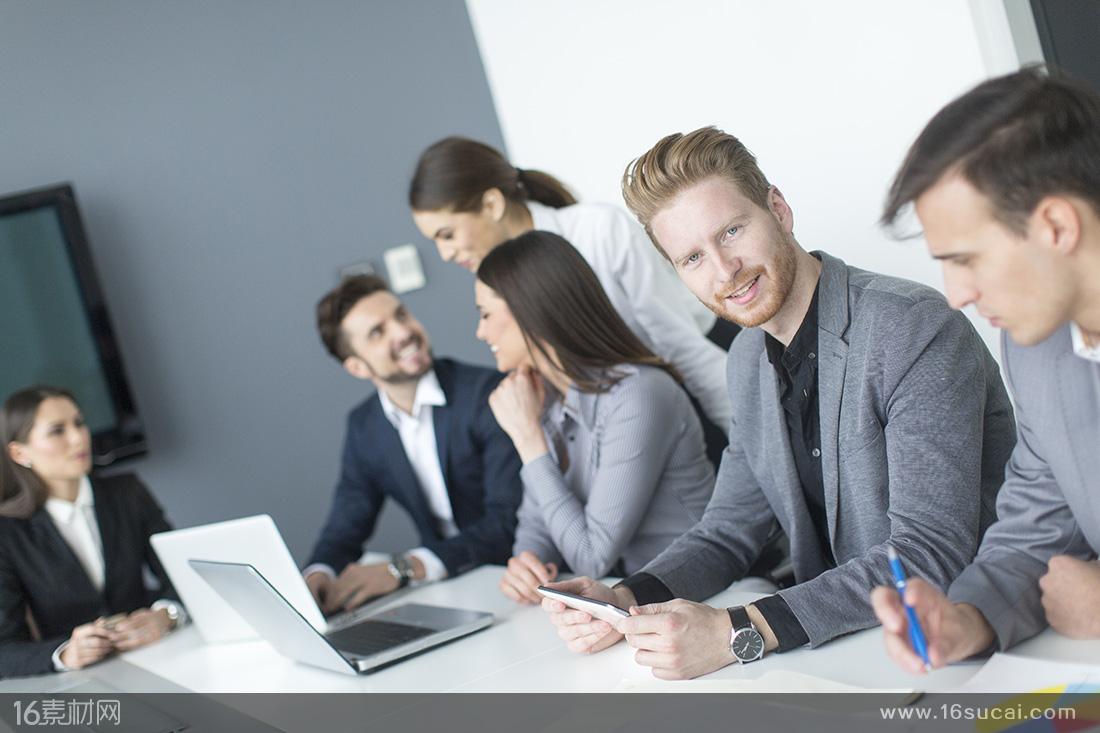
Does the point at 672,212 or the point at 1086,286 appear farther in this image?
the point at 672,212

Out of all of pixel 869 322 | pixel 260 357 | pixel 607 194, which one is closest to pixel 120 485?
pixel 260 357

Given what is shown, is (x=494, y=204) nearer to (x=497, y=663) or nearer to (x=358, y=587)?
(x=358, y=587)

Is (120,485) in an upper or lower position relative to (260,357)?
lower

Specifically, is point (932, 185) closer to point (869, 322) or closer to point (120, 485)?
point (869, 322)

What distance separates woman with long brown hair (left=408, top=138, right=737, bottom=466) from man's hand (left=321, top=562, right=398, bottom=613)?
2.45 ft

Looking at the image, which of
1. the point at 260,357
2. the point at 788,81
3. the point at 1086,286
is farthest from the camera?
the point at 260,357

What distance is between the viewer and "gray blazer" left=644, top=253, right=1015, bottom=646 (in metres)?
1.48

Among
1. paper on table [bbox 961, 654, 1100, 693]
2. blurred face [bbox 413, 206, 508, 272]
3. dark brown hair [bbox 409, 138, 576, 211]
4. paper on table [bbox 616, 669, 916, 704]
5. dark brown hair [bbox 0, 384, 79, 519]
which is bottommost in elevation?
paper on table [bbox 616, 669, 916, 704]

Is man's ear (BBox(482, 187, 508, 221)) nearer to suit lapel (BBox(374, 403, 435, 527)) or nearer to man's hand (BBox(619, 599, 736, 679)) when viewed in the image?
suit lapel (BBox(374, 403, 435, 527))

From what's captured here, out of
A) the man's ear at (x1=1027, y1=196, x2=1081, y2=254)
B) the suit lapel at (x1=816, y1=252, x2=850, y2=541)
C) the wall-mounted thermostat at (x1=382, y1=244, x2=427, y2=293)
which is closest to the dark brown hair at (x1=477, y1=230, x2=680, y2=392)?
the suit lapel at (x1=816, y1=252, x2=850, y2=541)

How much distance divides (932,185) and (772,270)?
48 centimetres

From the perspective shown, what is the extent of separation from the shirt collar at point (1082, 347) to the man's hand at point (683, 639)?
0.53m

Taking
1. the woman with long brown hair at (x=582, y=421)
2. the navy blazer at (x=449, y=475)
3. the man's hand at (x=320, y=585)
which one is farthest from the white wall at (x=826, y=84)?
the man's hand at (x=320, y=585)

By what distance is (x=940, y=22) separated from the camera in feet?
6.67
